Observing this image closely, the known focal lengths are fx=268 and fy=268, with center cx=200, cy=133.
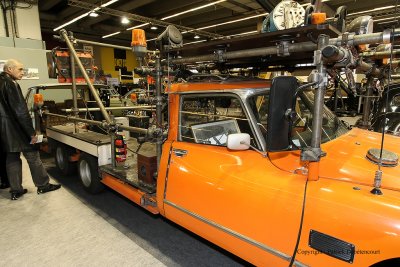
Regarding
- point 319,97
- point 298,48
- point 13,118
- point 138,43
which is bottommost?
point 13,118

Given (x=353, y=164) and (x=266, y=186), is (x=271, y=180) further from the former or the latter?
(x=353, y=164)

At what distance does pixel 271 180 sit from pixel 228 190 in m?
0.37

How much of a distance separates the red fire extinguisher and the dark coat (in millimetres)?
1497

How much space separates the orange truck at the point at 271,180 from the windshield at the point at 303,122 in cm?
1

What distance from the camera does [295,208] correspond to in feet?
6.03

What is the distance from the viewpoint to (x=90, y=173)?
175 inches

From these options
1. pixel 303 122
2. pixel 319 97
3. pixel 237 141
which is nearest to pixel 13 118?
pixel 237 141

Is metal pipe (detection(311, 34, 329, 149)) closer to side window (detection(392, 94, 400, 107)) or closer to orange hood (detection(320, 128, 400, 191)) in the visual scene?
orange hood (detection(320, 128, 400, 191))

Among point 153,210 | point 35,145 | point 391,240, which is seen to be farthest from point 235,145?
point 35,145

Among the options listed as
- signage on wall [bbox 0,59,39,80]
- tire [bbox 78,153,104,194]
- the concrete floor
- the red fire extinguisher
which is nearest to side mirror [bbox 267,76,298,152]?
the concrete floor

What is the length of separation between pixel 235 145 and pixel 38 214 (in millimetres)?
3419

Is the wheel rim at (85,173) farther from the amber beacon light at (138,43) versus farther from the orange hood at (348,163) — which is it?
the orange hood at (348,163)

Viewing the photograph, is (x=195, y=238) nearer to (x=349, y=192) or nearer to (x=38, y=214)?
(x=349, y=192)

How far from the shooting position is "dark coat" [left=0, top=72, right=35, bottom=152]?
13.6 feet
